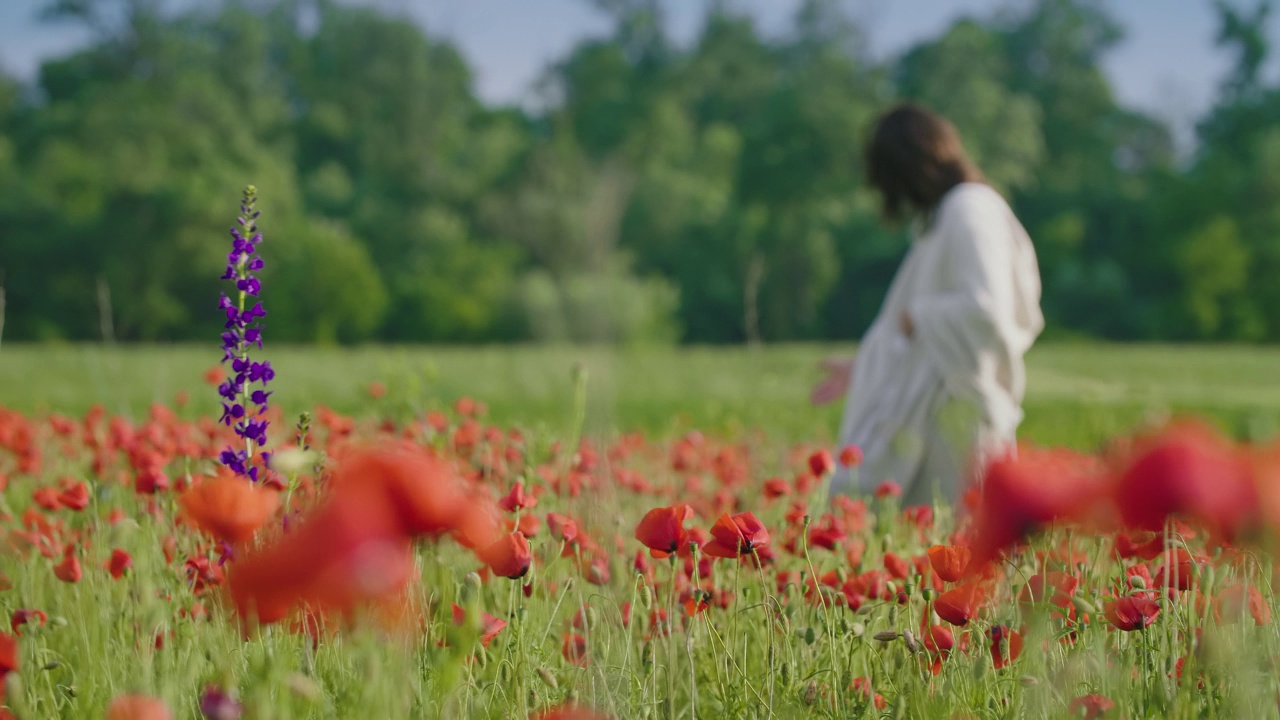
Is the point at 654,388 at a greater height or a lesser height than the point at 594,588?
lesser

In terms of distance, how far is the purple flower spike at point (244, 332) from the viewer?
4.65 feet

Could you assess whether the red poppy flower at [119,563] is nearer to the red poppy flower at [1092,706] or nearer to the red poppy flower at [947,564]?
the red poppy flower at [947,564]

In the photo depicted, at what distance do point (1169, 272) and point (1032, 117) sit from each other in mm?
6875

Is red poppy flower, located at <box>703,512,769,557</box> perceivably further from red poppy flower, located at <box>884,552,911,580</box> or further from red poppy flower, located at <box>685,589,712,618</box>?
red poppy flower, located at <box>884,552,911,580</box>

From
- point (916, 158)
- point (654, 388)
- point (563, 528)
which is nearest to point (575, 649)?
point (563, 528)

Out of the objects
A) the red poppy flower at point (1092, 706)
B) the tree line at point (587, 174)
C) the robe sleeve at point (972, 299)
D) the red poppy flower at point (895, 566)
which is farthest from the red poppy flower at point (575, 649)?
the tree line at point (587, 174)

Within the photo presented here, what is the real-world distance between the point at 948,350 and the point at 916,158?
2.33 feet

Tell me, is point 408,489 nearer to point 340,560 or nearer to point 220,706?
point 340,560

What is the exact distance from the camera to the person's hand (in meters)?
4.20

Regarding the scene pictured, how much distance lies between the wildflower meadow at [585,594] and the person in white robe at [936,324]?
125cm

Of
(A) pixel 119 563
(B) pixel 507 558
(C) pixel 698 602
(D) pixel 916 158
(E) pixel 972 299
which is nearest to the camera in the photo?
(B) pixel 507 558

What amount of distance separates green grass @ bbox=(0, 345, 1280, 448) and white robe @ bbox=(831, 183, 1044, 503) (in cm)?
168

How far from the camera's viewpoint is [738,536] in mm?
1299

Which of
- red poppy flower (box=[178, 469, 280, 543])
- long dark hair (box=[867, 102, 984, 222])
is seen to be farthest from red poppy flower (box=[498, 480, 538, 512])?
long dark hair (box=[867, 102, 984, 222])
